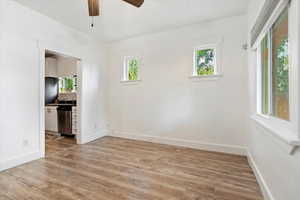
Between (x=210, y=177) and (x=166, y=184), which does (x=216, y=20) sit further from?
(x=166, y=184)

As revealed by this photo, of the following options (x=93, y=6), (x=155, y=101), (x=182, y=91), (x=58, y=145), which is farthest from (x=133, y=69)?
(x=58, y=145)

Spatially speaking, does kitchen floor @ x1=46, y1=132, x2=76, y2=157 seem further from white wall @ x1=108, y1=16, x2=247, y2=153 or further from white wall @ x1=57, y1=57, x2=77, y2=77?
white wall @ x1=57, y1=57, x2=77, y2=77

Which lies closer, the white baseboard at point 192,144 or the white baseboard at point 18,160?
the white baseboard at point 18,160

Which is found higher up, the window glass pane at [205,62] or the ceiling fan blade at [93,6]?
the ceiling fan blade at [93,6]

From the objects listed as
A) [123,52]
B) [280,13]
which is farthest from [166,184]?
[123,52]

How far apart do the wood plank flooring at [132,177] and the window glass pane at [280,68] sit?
1.04 metres

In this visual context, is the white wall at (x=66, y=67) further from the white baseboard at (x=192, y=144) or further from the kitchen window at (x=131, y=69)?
the white baseboard at (x=192, y=144)

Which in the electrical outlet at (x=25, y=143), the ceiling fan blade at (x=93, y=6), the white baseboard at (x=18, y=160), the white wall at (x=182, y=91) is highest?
the ceiling fan blade at (x=93, y=6)

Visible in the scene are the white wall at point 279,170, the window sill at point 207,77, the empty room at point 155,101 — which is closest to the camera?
the white wall at point 279,170

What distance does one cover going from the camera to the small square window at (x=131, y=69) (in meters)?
4.38

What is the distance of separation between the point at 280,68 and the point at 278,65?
0.08m

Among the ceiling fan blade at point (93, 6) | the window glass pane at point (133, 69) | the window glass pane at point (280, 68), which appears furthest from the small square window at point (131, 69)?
the window glass pane at point (280, 68)

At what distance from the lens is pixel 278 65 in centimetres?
163

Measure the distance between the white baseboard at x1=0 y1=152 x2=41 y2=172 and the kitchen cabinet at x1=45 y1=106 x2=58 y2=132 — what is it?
2012 mm
